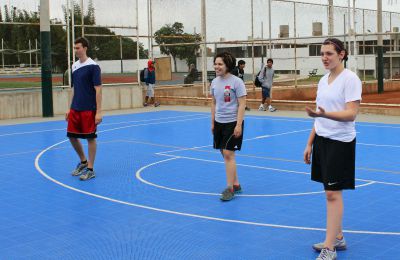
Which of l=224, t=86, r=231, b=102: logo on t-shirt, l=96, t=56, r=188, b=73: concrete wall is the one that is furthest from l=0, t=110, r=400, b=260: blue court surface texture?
l=96, t=56, r=188, b=73: concrete wall

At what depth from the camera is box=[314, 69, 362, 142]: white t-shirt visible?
15.9 ft

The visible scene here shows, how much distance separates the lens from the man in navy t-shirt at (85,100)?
8641 mm

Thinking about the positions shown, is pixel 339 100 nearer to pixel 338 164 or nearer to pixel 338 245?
pixel 338 164

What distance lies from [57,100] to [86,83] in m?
11.7

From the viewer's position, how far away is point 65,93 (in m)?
20.2

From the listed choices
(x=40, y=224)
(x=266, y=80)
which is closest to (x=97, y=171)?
(x=40, y=224)

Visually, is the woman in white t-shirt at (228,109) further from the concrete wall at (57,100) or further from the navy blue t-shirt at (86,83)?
the concrete wall at (57,100)

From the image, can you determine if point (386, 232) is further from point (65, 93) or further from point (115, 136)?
point (65, 93)

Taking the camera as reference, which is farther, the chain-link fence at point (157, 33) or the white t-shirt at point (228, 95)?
the chain-link fence at point (157, 33)

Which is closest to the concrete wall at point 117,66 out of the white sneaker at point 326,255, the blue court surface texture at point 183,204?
the blue court surface texture at point 183,204

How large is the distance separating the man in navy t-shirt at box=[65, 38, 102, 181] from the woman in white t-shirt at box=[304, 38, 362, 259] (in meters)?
4.35

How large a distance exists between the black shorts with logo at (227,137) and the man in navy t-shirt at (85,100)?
2044 millimetres

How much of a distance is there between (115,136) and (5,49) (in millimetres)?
7071

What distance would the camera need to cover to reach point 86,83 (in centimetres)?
870
